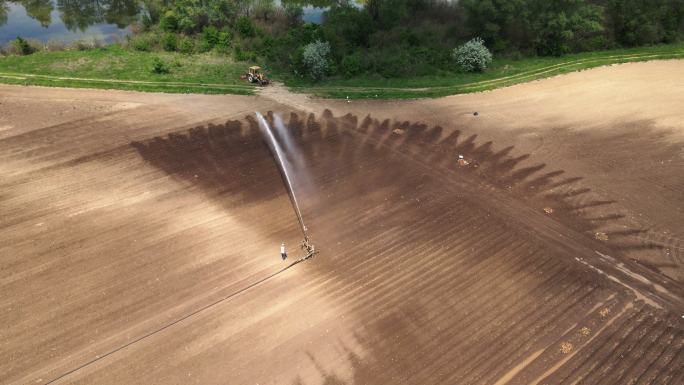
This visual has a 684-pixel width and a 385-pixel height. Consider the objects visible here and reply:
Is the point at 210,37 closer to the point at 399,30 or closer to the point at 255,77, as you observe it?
the point at 255,77

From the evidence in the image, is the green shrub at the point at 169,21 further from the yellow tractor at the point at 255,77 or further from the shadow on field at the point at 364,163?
the shadow on field at the point at 364,163

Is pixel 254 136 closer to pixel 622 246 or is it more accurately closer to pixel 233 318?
pixel 233 318

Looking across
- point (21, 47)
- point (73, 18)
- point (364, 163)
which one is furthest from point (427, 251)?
point (73, 18)

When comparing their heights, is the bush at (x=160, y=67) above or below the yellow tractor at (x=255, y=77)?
above

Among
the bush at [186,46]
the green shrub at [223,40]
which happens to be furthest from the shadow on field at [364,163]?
the bush at [186,46]

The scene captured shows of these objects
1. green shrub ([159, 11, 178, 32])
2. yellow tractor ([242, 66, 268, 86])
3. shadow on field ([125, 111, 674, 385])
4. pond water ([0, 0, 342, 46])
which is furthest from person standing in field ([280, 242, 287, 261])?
pond water ([0, 0, 342, 46])
